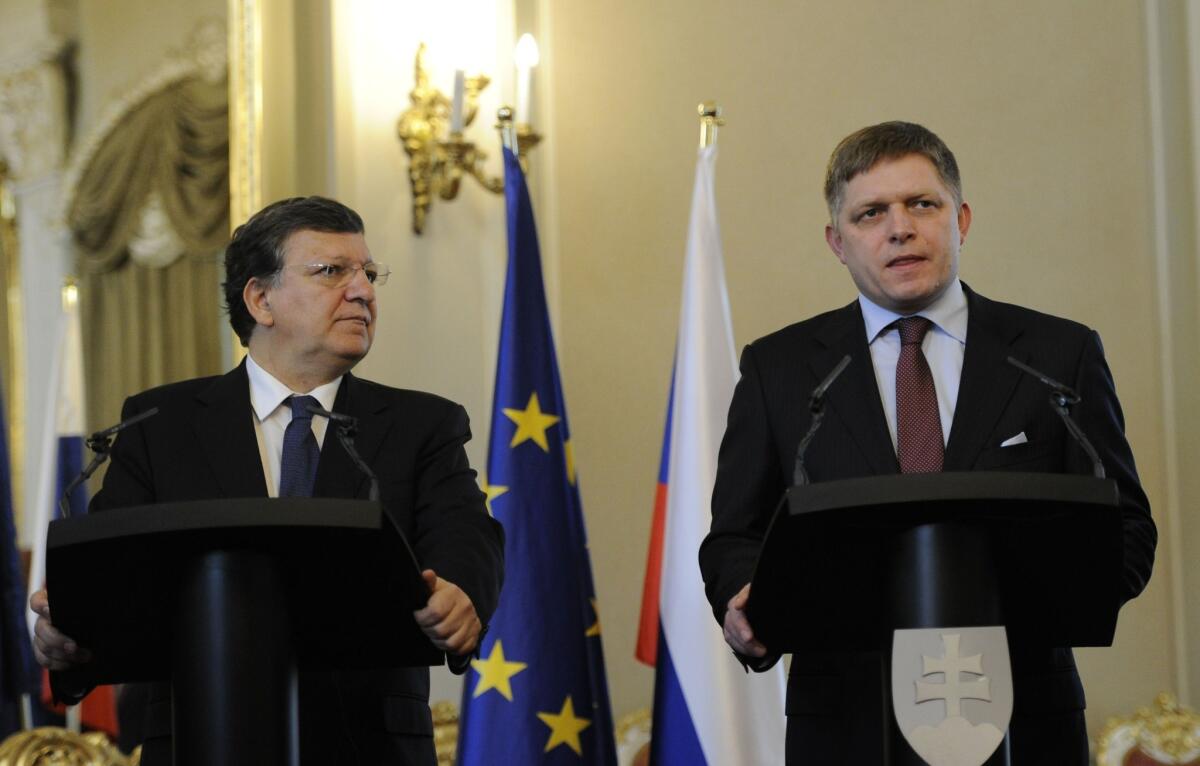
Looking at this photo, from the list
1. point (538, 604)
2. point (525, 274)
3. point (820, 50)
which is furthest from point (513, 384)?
point (820, 50)

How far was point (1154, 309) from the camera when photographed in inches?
184

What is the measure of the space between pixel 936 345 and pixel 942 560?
2.87ft

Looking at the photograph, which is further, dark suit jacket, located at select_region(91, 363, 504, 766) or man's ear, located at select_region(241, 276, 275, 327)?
man's ear, located at select_region(241, 276, 275, 327)

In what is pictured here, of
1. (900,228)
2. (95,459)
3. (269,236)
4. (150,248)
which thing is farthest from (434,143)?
(95,459)

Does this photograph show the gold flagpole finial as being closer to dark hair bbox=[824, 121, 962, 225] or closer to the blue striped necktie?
dark hair bbox=[824, 121, 962, 225]

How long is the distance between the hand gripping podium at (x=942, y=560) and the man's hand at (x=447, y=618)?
50 centimetres

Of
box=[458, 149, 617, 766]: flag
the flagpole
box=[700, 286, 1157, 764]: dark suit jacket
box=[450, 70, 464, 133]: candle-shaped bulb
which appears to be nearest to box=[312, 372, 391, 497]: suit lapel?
box=[700, 286, 1157, 764]: dark suit jacket

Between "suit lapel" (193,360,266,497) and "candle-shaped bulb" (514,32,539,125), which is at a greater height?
"candle-shaped bulb" (514,32,539,125)

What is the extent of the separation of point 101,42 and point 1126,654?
11.7 ft

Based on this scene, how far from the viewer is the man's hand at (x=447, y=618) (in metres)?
2.38

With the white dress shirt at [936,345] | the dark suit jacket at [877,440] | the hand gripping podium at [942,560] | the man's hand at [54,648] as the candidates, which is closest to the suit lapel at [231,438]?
the man's hand at [54,648]

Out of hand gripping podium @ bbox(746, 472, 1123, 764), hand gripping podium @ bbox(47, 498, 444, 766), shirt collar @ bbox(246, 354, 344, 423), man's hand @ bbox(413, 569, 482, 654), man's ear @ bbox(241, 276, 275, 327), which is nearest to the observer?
hand gripping podium @ bbox(746, 472, 1123, 764)

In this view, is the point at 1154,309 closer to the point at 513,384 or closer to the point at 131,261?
the point at 513,384

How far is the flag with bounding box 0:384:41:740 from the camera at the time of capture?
4.25m
